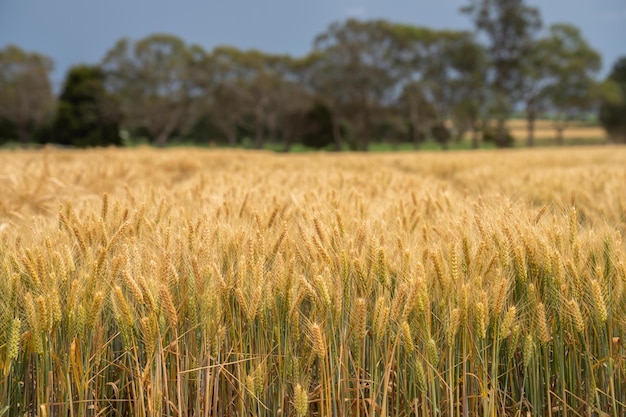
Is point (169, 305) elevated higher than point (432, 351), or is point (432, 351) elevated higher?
point (169, 305)

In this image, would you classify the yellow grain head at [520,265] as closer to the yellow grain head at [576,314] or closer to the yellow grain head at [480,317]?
the yellow grain head at [576,314]

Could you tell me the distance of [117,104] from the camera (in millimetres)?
47531

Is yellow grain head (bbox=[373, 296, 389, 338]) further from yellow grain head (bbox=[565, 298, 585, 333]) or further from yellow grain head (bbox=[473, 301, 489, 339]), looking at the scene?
yellow grain head (bbox=[565, 298, 585, 333])

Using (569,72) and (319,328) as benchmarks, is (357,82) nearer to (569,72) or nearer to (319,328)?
(569,72)

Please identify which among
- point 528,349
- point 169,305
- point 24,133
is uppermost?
point 24,133

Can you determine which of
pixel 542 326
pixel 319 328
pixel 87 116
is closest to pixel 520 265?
pixel 542 326

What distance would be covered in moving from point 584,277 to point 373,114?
4618cm

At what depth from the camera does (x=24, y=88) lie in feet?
167

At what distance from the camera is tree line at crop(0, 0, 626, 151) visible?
45.2 meters

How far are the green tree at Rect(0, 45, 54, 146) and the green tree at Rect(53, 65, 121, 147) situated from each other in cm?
328

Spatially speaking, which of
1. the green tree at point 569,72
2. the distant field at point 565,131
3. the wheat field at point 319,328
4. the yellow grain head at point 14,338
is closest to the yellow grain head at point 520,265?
the wheat field at point 319,328

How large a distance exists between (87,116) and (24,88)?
8707 mm

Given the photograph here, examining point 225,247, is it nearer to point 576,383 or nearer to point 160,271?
point 160,271

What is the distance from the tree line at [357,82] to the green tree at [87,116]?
10 centimetres
